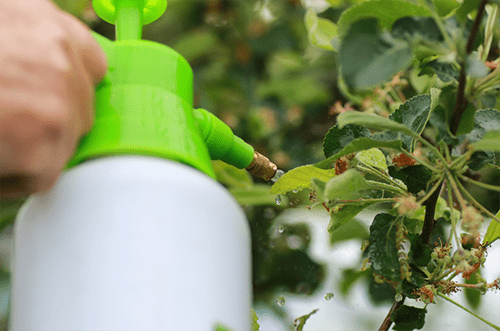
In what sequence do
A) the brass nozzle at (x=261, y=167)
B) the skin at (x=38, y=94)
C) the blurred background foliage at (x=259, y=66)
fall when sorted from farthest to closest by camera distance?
1. the blurred background foliage at (x=259, y=66)
2. the brass nozzle at (x=261, y=167)
3. the skin at (x=38, y=94)

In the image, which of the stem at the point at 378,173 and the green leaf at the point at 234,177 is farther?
the green leaf at the point at 234,177

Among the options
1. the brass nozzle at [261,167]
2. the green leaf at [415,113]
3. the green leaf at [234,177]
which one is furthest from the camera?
the green leaf at [234,177]

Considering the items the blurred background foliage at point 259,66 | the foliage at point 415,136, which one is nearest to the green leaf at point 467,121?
the foliage at point 415,136

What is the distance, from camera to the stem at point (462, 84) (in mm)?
327

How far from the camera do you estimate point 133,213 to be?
35 cm

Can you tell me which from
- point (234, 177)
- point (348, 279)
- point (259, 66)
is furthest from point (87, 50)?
point (259, 66)

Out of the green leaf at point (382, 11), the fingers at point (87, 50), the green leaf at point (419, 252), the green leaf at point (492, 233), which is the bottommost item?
the green leaf at point (492, 233)

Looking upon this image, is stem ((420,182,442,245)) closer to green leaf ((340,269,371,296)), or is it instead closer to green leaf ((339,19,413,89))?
green leaf ((339,19,413,89))

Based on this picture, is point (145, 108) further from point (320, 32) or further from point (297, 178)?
point (320, 32)

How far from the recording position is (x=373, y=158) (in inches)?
18.2

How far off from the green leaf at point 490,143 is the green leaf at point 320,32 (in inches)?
9.5

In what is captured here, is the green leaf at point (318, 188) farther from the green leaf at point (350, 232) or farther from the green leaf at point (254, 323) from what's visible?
the green leaf at point (350, 232)

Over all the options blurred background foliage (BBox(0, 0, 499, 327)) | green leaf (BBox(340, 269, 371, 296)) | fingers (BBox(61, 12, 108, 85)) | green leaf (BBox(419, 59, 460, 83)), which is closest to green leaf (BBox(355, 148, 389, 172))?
green leaf (BBox(419, 59, 460, 83))

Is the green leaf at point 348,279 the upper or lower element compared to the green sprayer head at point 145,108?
lower
